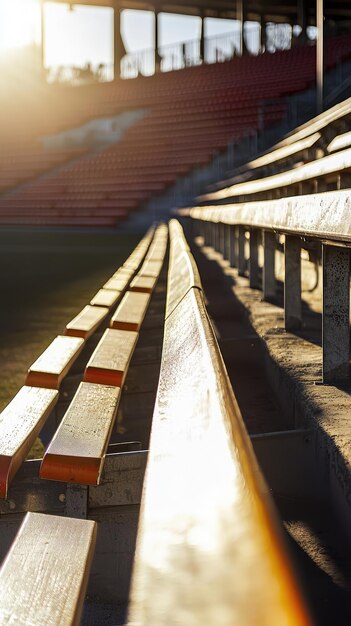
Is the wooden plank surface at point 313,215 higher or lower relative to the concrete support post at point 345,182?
lower

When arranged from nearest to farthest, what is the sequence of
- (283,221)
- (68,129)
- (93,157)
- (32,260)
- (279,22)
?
(283,221)
(32,260)
(93,157)
(68,129)
(279,22)

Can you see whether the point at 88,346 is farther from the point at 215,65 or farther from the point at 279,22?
the point at 279,22

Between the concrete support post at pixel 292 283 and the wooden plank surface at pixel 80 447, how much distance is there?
1.16 m

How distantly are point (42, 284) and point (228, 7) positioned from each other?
23.6 m

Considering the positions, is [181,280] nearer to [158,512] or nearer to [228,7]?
[158,512]

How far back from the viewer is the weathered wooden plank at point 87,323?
242cm

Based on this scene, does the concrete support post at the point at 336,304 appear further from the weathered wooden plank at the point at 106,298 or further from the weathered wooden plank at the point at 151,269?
the weathered wooden plank at the point at 151,269

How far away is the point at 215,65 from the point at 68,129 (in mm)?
5591

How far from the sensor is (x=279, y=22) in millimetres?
29578

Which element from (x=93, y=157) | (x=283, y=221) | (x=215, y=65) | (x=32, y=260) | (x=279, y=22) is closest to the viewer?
(x=283, y=221)

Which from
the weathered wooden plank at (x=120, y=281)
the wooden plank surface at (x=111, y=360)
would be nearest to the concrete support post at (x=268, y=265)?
the weathered wooden plank at (x=120, y=281)

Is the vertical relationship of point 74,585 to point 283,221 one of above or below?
below

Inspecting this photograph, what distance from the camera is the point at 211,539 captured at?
0.34 meters

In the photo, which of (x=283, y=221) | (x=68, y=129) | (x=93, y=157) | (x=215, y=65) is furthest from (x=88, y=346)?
(x=215, y=65)
